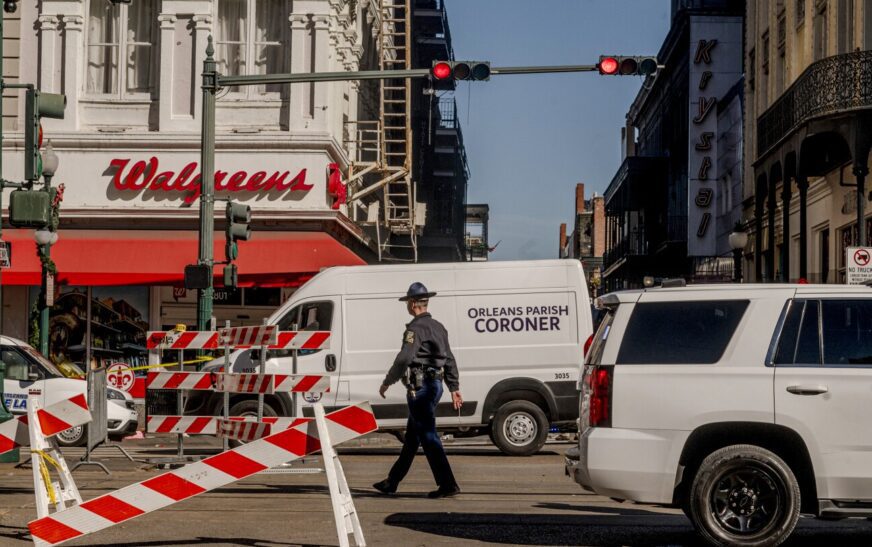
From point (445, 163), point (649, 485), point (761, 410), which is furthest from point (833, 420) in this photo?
point (445, 163)

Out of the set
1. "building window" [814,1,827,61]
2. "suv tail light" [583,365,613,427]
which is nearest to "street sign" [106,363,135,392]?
"suv tail light" [583,365,613,427]

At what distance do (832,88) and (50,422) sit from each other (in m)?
18.8

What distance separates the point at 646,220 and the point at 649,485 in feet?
173

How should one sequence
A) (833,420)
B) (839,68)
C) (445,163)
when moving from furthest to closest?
(445,163)
(839,68)
(833,420)

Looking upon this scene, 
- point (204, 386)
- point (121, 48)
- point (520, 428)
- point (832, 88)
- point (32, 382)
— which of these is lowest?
point (520, 428)

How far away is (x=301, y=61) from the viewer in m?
29.6

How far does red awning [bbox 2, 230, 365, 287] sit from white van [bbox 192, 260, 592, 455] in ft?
32.6

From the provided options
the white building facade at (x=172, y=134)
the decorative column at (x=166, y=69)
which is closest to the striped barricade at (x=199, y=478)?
the white building facade at (x=172, y=134)

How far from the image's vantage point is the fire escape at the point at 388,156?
3453cm

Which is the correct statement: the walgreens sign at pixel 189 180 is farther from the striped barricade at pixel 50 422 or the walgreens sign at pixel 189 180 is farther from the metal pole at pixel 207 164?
the striped barricade at pixel 50 422

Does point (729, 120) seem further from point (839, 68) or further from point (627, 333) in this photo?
point (627, 333)

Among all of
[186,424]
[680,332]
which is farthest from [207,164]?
[680,332]

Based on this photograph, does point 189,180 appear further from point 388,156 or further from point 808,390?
point 808,390

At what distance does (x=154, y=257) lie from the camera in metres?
28.3
